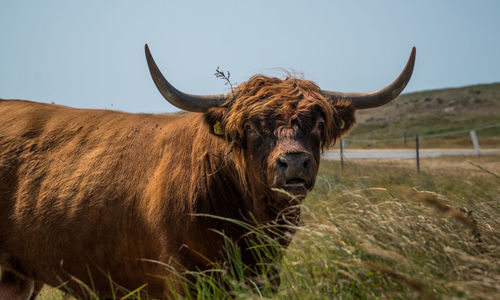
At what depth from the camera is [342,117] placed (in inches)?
179

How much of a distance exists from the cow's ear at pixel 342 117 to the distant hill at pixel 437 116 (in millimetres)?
41474

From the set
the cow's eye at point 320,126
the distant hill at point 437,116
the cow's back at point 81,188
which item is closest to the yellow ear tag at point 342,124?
the cow's eye at point 320,126

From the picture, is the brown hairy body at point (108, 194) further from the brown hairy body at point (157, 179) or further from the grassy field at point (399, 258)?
the grassy field at point (399, 258)

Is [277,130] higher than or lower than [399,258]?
higher

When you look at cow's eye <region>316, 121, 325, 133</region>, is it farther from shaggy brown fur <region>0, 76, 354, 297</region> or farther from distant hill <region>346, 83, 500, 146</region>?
distant hill <region>346, 83, 500, 146</region>

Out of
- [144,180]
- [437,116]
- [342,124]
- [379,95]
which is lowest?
[437,116]

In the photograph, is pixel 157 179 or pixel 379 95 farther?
pixel 379 95

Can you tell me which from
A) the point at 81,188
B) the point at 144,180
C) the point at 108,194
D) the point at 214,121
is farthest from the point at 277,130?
the point at 81,188

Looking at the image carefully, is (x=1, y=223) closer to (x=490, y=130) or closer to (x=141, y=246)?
(x=141, y=246)

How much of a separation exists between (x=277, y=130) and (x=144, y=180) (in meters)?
1.37

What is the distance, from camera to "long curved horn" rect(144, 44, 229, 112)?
4.03 meters

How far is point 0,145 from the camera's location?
4.86 m

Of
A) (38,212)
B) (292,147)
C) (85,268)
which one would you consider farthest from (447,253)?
(38,212)

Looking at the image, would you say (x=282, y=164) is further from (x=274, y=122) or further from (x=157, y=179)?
(x=157, y=179)
